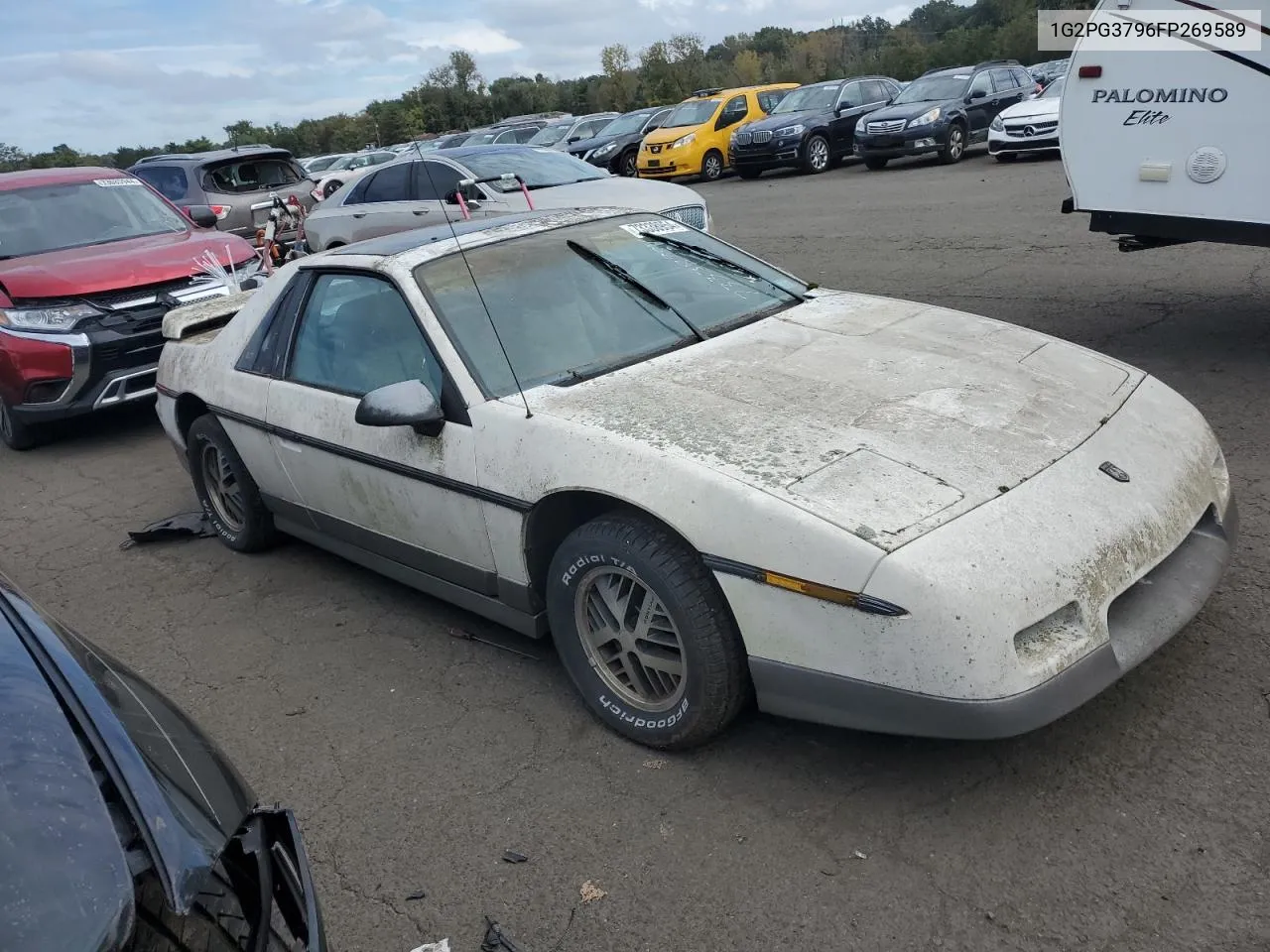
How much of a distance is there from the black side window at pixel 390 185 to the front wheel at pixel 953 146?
1026 centimetres

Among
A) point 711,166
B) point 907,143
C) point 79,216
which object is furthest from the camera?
point 711,166

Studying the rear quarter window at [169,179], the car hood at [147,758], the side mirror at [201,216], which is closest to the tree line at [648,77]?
the rear quarter window at [169,179]

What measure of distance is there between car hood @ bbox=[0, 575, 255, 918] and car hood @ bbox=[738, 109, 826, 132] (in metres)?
19.3

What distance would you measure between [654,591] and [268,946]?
57.5 inches

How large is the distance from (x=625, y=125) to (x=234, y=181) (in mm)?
11916

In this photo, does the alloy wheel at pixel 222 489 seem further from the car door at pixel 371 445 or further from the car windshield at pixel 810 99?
the car windshield at pixel 810 99

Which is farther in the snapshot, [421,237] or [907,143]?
[907,143]

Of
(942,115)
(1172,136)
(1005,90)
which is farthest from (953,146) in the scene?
(1172,136)

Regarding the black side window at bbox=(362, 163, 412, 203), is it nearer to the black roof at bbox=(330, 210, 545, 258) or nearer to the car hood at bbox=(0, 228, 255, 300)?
the car hood at bbox=(0, 228, 255, 300)

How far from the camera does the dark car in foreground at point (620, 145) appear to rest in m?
22.8

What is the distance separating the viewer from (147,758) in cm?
199

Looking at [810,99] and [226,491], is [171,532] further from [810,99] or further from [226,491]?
[810,99]

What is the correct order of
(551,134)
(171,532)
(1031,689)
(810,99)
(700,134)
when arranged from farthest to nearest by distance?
(551,134)
(700,134)
(810,99)
(171,532)
(1031,689)

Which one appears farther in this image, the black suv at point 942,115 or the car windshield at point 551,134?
the car windshield at point 551,134
